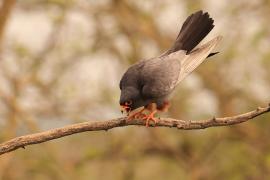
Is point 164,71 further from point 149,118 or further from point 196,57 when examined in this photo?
point 149,118

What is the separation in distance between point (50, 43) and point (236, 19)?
3.84 m

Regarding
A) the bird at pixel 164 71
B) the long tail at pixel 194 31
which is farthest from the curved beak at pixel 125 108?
the long tail at pixel 194 31

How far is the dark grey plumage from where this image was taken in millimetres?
5000

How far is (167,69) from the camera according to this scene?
514 cm

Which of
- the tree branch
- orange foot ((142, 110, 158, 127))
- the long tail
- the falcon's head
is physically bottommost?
the tree branch

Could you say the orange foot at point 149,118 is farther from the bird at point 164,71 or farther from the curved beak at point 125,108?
the curved beak at point 125,108

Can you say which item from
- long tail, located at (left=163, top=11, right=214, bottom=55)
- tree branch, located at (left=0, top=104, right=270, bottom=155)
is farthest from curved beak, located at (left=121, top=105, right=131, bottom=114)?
long tail, located at (left=163, top=11, right=214, bottom=55)

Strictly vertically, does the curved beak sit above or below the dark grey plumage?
below

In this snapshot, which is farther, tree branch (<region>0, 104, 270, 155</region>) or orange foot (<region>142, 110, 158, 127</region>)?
orange foot (<region>142, 110, 158, 127</region>)

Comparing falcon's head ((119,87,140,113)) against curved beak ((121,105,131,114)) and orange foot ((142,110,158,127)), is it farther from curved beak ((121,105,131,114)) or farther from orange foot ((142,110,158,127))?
orange foot ((142,110,158,127))

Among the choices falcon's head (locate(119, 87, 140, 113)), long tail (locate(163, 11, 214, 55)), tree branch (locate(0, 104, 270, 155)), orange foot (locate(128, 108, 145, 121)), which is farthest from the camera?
long tail (locate(163, 11, 214, 55))

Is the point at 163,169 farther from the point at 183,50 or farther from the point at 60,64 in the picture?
the point at 183,50

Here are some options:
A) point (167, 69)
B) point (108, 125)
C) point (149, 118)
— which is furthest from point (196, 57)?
point (108, 125)

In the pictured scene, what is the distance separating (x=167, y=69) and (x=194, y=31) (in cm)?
46
